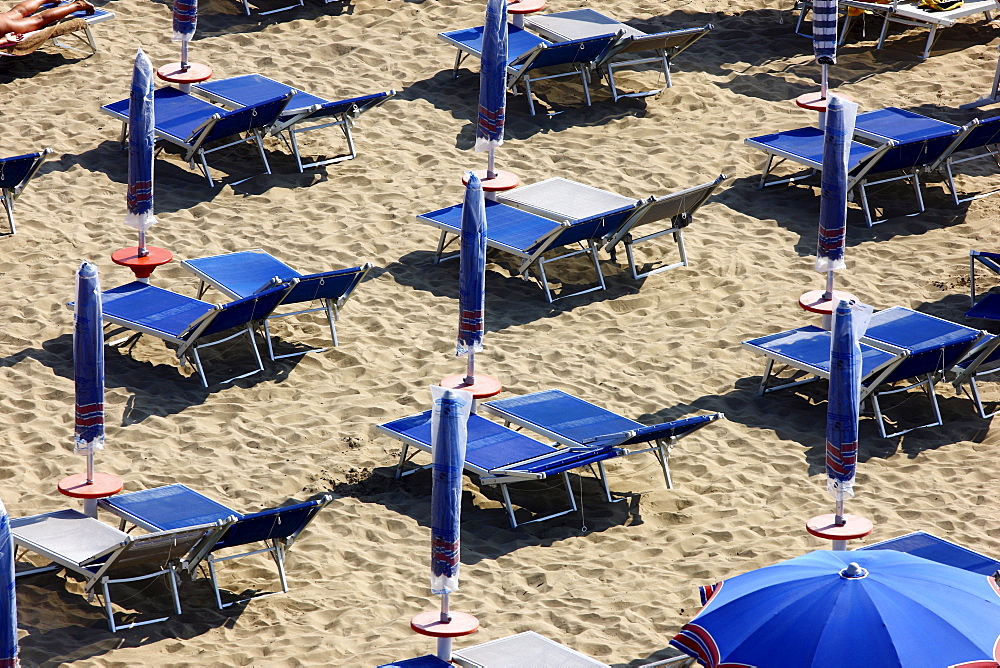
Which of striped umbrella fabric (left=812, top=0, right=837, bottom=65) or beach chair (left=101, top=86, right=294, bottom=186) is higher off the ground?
striped umbrella fabric (left=812, top=0, right=837, bottom=65)

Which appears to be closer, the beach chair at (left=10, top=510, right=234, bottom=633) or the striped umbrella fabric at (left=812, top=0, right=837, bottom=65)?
the beach chair at (left=10, top=510, right=234, bottom=633)

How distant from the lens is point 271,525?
30.6 feet

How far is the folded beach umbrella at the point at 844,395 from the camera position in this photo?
851 cm

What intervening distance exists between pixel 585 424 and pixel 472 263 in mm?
1473

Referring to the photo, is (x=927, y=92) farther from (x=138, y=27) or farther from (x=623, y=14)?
(x=138, y=27)

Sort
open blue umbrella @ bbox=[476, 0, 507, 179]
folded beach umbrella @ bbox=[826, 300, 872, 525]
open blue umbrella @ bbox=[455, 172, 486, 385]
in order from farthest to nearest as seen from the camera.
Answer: open blue umbrella @ bbox=[476, 0, 507, 179] < open blue umbrella @ bbox=[455, 172, 486, 385] < folded beach umbrella @ bbox=[826, 300, 872, 525]

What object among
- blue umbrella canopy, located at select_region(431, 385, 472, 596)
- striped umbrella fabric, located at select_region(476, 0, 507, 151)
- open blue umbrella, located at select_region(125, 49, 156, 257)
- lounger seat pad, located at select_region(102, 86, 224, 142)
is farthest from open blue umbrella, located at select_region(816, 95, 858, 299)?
lounger seat pad, located at select_region(102, 86, 224, 142)

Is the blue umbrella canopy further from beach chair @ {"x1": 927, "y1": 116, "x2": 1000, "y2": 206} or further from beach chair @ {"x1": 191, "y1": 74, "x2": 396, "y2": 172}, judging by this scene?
beach chair @ {"x1": 927, "y1": 116, "x2": 1000, "y2": 206}

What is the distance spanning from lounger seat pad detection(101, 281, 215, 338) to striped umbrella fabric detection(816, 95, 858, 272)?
4.47m

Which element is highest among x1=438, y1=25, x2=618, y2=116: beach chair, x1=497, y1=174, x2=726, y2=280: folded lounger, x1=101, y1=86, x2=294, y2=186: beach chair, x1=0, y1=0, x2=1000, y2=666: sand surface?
x1=438, y1=25, x2=618, y2=116: beach chair

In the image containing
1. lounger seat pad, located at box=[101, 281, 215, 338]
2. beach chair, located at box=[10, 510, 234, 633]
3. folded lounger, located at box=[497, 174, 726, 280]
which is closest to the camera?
beach chair, located at box=[10, 510, 234, 633]

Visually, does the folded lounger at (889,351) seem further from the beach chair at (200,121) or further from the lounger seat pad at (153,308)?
the beach chair at (200,121)

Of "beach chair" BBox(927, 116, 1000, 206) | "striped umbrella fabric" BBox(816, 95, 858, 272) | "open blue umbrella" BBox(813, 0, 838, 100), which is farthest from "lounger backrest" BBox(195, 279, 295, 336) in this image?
"beach chair" BBox(927, 116, 1000, 206)

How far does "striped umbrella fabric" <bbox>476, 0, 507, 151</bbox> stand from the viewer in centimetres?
1262
